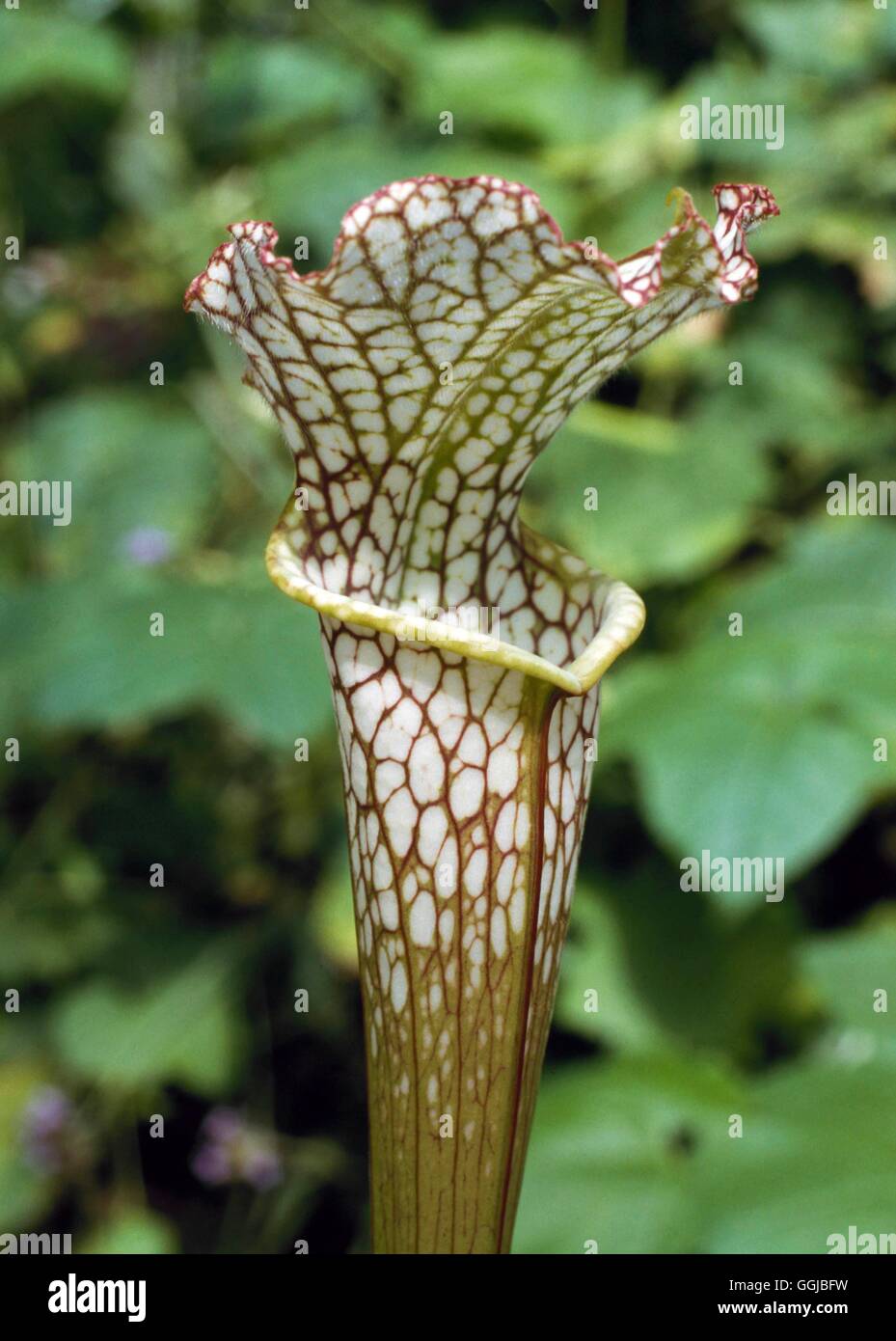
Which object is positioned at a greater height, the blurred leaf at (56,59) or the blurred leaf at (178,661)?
the blurred leaf at (56,59)

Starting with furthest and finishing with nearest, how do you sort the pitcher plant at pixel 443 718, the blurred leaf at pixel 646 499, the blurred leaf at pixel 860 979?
the blurred leaf at pixel 646 499 → the blurred leaf at pixel 860 979 → the pitcher plant at pixel 443 718

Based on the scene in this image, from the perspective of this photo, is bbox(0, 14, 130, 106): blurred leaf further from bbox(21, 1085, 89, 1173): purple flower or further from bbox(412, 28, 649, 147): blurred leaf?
bbox(21, 1085, 89, 1173): purple flower

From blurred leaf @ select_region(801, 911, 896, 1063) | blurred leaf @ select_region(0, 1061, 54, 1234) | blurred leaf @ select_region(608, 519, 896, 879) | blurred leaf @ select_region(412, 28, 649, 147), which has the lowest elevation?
blurred leaf @ select_region(0, 1061, 54, 1234)

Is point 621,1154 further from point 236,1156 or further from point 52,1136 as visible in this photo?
point 52,1136

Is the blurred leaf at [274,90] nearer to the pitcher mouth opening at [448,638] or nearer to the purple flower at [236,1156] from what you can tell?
the purple flower at [236,1156]

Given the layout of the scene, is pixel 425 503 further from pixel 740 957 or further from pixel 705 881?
pixel 740 957

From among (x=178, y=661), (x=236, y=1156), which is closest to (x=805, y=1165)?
(x=178, y=661)

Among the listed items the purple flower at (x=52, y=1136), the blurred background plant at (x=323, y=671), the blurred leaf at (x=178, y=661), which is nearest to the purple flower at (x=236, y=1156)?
the blurred background plant at (x=323, y=671)

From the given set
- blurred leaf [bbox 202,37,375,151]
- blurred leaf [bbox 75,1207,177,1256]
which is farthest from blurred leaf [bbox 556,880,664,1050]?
blurred leaf [bbox 202,37,375,151]
